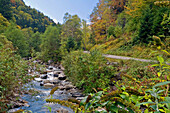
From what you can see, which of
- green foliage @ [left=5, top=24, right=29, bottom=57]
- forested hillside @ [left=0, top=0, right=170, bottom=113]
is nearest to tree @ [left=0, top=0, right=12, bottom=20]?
forested hillside @ [left=0, top=0, right=170, bottom=113]

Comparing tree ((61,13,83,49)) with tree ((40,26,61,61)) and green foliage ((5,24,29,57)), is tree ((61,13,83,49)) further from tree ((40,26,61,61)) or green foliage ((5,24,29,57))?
green foliage ((5,24,29,57))

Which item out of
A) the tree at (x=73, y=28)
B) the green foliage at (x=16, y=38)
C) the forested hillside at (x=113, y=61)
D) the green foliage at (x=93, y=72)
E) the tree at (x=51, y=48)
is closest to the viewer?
the forested hillside at (x=113, y=61)

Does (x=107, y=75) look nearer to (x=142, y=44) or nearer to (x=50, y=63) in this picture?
(x=142, y=44)

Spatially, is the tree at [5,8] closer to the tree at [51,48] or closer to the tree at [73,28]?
the tree at [73,28]

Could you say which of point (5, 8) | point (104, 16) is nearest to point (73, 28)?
point (104, 16)

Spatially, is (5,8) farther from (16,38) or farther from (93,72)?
(93,72)

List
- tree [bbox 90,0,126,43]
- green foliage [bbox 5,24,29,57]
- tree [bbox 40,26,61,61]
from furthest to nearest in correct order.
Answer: tree [bbox 90,0,126,43] → tree [bbox 40,26,61,61] → green foliage [bbox 5,24,29,57]

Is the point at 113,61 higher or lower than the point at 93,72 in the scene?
higher

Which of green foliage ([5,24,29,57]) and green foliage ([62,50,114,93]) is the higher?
green foliage ([5,24,29,57])

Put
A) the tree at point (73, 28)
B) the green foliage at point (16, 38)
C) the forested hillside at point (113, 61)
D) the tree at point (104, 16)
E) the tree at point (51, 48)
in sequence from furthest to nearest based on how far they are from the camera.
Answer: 1. the tree at point (73, 28)
2. the tree at point (104, 16)
3. the tree at point (51, 48)
4. the green foliage at point (16, 38)
5. the forested hillside at point (113, 61)

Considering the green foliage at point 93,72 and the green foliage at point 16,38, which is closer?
the green foliage at point 93,72

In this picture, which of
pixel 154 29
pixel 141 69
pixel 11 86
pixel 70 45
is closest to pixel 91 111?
pixel 11 86

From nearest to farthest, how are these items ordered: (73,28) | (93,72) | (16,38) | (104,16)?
(93,72), (16,38), (104,16), (73,28)

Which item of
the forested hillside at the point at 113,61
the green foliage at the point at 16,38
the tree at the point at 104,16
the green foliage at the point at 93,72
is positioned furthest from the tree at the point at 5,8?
Answer: the green foliage at the point at 93,72
